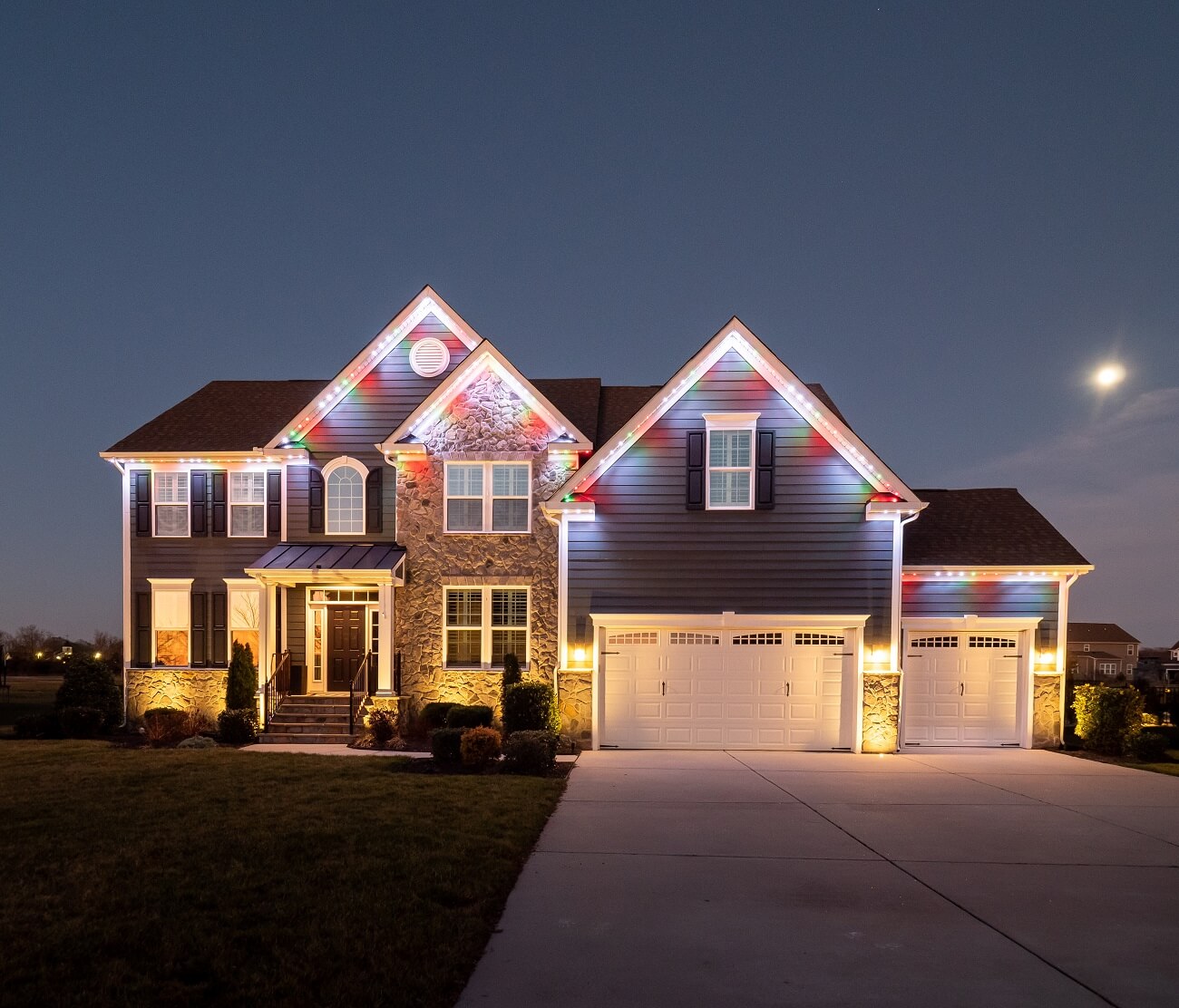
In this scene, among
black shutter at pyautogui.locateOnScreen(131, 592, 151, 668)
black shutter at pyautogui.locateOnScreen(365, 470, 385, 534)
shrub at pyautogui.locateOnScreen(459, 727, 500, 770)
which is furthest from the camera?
black shutter at pyautogui.locateOnScreen(131, 592, 151, 668)

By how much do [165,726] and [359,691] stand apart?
385cm

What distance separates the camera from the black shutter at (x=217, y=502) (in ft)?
60.5

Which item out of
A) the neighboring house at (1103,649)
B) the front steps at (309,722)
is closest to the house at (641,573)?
the front steps at (309,722)

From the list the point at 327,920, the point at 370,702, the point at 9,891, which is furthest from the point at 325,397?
the point at 327,920

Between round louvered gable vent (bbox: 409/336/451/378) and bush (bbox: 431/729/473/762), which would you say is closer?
bush (bbox: 431/729/473/762)

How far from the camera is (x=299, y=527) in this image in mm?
18109

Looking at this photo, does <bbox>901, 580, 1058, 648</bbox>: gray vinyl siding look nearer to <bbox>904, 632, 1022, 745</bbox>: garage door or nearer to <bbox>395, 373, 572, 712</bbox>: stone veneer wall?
<bbox>904, 632, 1022, 745</bbox>: garage door

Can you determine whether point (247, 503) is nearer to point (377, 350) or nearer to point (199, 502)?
point (199, 502)

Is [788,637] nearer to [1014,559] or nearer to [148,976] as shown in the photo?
[1014,559]

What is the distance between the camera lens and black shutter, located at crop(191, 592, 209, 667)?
18297 mm

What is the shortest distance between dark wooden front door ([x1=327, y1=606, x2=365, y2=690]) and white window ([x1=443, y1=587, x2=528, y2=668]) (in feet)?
8.35

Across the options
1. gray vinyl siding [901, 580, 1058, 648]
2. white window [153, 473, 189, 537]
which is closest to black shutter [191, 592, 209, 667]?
white window [153, 473, 189, 537]

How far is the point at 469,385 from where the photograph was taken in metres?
17.3

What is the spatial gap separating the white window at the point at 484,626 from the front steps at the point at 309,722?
2.53 metres
